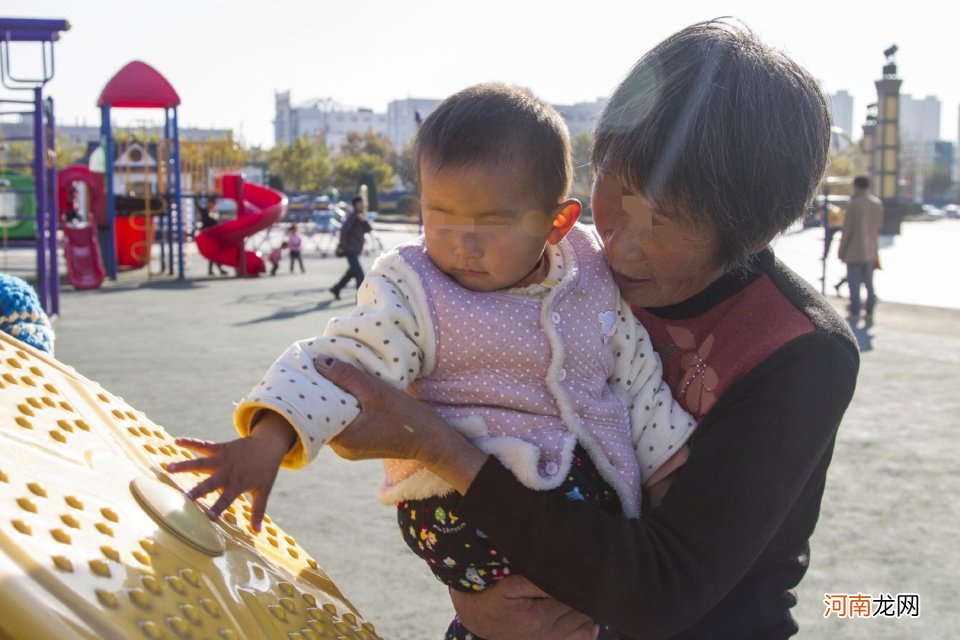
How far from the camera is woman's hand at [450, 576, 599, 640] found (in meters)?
1.50

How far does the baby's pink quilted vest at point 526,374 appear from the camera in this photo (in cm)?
151

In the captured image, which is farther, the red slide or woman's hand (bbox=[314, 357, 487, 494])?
the red slide

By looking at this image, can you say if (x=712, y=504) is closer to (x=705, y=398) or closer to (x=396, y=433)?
(x=705, y=398)

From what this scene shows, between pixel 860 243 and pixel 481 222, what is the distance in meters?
11.5

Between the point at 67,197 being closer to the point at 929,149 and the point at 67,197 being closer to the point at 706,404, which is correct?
the point at 706,404

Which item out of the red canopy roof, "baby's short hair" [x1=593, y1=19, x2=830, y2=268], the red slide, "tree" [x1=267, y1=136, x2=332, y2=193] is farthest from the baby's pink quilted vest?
"tree" [x1=267, y1=136, x2=332, y2=193]

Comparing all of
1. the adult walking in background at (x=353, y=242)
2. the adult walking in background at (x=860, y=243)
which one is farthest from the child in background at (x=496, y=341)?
the adult walking in background at (x=353, y=242)

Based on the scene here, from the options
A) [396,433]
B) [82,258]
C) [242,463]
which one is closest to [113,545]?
[242,463]

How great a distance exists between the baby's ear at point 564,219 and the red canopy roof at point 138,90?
16509mm

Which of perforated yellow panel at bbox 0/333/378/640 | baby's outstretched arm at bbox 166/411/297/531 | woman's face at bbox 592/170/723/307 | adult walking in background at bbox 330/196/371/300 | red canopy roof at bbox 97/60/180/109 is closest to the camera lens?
perforated yellow panel at bbox 0/333/378/640

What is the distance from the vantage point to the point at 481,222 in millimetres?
1526

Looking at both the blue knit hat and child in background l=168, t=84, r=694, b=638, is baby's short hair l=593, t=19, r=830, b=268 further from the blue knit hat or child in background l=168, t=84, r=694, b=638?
the blue knit hat

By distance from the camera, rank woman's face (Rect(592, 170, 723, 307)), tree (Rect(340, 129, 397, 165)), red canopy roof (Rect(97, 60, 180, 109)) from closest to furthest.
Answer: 1. woman's face (Rect(592, 170, 723, 307))
2. red canopy roof (Rect(97, 60, 180, 109))
3. tree (Rect(340, 129, 397, 165))

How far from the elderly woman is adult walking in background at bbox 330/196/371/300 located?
12947mm
